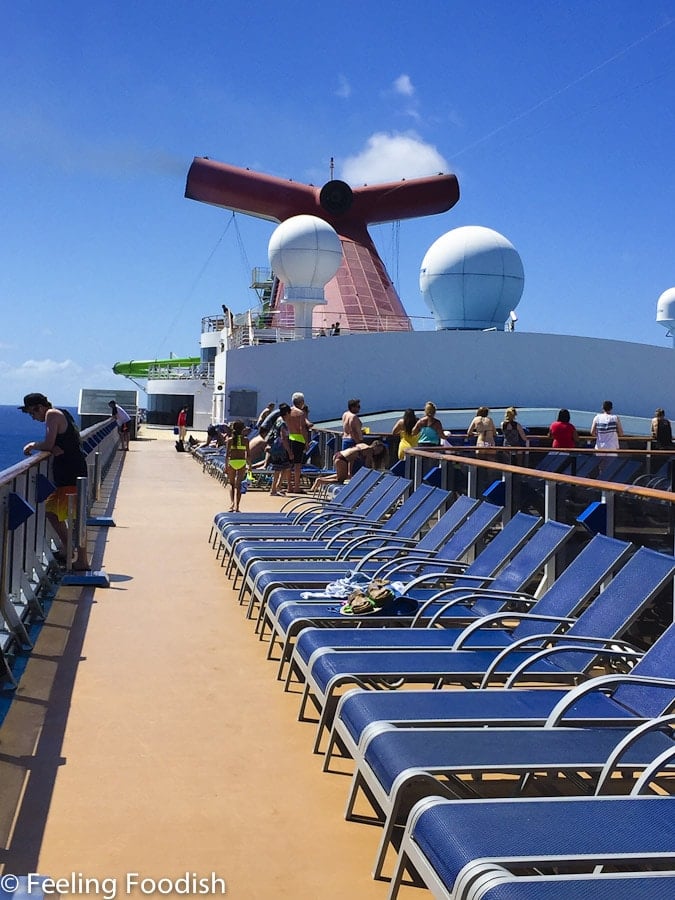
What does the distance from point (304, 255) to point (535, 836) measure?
28943 millimetres

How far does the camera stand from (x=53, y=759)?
153 inches

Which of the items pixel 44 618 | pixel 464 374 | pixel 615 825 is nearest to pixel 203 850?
pixel 615 825

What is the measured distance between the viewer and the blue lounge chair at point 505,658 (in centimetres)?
378

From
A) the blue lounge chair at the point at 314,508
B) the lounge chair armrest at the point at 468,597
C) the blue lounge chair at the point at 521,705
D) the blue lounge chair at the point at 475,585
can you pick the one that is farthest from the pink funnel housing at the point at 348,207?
the blue lounge chair at the point at 521,705

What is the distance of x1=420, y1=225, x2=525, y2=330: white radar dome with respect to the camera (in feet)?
101

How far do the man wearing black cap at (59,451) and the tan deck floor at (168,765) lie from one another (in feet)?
2.65

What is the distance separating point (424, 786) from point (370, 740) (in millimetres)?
243

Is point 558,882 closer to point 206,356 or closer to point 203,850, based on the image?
point 203,850

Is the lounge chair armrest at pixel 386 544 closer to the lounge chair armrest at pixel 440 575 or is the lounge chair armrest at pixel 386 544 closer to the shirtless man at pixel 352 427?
the lounge chair armrest at pixel 440 575

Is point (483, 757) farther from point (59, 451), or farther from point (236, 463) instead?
point (236, 463)

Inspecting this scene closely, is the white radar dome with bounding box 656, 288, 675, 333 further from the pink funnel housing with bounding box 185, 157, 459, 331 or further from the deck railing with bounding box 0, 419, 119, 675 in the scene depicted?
the deck railing with bounding box 0, 419, 119, 675

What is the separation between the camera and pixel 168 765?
12.7 ft

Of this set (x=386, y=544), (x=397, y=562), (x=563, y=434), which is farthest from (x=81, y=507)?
(x=563, y=434)

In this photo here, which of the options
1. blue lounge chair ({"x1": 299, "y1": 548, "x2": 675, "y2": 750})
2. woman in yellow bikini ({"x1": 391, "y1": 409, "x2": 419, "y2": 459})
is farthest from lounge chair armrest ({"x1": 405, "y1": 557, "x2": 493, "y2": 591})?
woman in yellow bikini ({"x1": 391, "y1": 409, "x2": 419, "y2": 459})
